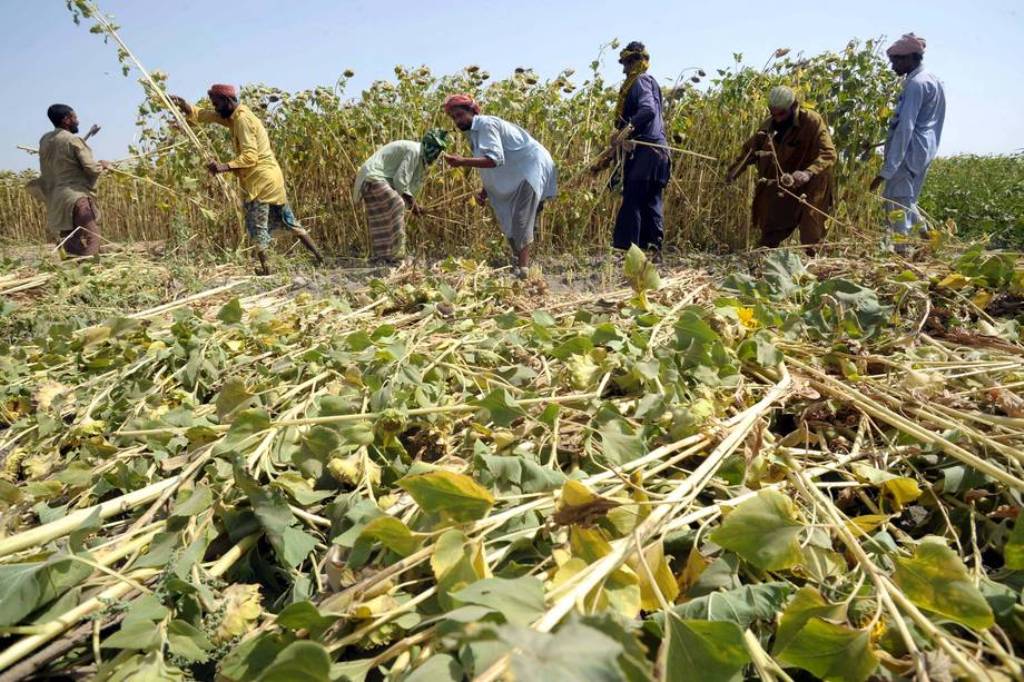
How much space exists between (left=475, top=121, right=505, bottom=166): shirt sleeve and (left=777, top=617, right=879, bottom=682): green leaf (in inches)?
181

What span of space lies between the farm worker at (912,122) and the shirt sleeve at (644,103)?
1.93 metres

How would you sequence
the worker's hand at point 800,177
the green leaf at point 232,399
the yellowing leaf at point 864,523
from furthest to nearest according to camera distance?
the worker's hand at point 800,177 → the green leaf at point 232,399 → the yellowing leaf at point 864,523

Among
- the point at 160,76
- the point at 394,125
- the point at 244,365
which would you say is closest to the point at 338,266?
the point at 394,125

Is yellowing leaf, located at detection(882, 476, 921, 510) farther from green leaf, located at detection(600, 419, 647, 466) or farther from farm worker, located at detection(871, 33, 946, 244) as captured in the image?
farm worker, located at detection(871, 33, 946, 244)

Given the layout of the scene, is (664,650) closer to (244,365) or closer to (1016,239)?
(244,365)

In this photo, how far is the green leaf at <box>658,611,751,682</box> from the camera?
0.67m

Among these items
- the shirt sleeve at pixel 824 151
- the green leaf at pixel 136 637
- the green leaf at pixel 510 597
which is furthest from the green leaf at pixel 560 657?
the shirt sleeve at pixel 824 151

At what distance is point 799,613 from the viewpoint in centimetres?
81

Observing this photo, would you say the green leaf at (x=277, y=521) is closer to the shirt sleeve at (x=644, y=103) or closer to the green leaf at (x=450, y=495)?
the green leaf at (x=450, y=495)

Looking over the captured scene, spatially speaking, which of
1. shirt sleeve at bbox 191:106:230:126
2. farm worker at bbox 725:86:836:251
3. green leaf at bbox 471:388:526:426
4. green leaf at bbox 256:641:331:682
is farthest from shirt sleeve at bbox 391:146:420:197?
green leaf at bbox 256:641:331:682

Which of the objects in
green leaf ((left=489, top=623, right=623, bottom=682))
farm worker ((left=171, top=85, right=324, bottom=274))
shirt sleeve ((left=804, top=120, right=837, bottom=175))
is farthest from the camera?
farm worker ((left=171, top=85, right=324, bottom=274))

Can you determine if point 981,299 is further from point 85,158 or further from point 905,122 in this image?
point 85,158

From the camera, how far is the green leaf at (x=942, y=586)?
2.54ft

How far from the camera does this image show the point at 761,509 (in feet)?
2.97
